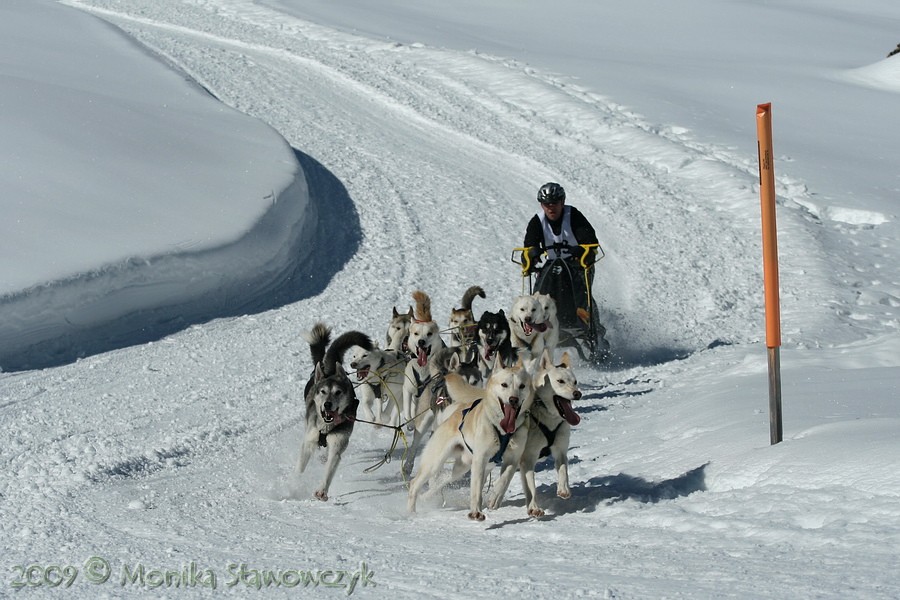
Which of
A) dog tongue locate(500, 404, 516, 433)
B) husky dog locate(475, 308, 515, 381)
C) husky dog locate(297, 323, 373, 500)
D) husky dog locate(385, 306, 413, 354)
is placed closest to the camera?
dog tongue locate(500, 404, 516, 433)

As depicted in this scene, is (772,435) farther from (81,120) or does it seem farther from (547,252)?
(81,120)

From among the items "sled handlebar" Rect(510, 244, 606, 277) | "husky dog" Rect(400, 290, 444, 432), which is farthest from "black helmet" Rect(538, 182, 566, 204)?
"husky dog" Rect(400, 290, 444, 432)

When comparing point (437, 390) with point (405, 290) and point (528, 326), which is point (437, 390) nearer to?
point (528, 326)

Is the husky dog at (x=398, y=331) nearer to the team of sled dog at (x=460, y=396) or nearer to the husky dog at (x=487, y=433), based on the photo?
the team of sled dog at (x=460, y=396)

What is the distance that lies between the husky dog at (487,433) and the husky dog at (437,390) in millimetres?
522

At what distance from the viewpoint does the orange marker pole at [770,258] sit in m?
5.52

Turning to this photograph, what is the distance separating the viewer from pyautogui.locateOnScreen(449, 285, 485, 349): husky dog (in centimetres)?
767

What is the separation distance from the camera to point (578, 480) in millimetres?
6035

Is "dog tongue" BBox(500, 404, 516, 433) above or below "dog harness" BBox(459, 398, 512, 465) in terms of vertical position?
above

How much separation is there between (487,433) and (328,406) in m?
1.12

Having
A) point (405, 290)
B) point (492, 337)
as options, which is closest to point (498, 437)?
point (492, 337)

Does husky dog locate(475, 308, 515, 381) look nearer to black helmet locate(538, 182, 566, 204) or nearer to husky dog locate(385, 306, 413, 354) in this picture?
husky dog locate(385, 306, 413, 354)

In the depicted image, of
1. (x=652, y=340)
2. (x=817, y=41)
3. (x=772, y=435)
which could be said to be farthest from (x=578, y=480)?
(x=817, y=41)

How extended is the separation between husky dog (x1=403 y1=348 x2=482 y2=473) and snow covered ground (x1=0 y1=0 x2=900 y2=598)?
0.98ft
